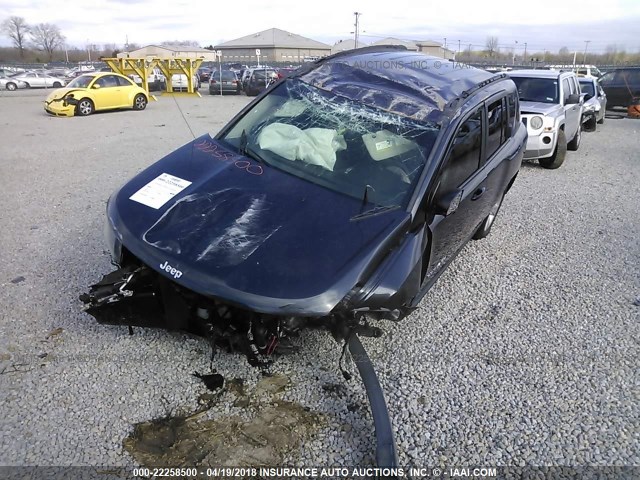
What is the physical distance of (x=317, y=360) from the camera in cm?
321

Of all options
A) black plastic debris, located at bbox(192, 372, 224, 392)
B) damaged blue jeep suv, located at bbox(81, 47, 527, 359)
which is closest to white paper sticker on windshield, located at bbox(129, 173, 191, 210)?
damaged blue jeep suv, located at bbox(81, 47, 527, 359)

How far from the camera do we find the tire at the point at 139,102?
17.9 metres

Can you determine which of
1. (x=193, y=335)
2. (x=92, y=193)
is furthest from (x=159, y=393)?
(x=92, y=193)

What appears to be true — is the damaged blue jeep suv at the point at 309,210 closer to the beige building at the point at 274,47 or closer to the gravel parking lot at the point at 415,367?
the gravel parking lot at the point at 415,367

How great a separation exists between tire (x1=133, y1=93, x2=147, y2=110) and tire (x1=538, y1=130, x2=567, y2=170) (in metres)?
14.4

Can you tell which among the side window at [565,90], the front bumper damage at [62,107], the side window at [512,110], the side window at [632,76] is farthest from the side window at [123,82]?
the side window at [632,76]

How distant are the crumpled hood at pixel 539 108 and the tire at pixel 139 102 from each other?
13.9m

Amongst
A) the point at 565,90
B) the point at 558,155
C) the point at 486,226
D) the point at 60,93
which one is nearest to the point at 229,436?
the point at 486,226

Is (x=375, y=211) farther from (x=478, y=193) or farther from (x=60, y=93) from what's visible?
(x=60, y=93)

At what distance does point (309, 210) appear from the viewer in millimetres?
2955

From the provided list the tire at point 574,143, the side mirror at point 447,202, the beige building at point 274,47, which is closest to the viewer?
the side mirror at point 447,202

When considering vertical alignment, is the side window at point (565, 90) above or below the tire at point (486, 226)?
above

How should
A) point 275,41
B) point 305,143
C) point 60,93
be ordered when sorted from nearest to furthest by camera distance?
point 305,143
point 60,93
point 275,41

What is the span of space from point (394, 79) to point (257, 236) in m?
1.95
